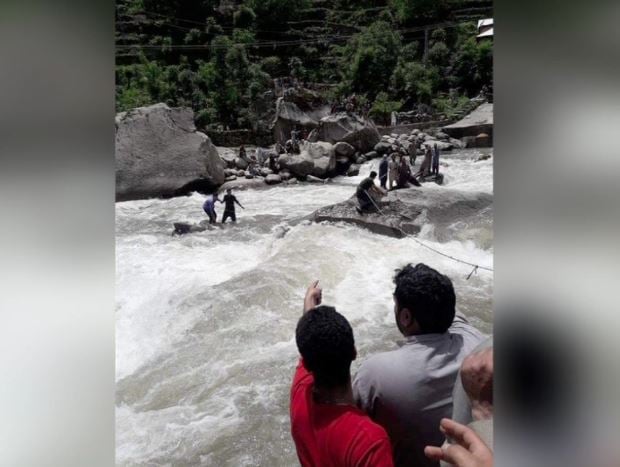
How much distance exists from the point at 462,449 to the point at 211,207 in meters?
1.76

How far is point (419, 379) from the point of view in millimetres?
2568

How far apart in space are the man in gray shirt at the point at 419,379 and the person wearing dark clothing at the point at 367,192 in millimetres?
619

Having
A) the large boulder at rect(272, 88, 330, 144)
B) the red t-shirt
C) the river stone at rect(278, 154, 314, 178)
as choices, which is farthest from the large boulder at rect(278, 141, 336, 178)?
the red t-shirt

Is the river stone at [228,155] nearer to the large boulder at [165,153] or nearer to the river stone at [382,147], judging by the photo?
the large boulder at [165,153]

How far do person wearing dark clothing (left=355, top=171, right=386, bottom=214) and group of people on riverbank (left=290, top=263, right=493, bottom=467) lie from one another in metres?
0.58

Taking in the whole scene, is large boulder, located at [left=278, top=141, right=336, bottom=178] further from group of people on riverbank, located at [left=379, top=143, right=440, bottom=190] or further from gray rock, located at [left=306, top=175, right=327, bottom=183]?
group of people on riverbank, located at [left=379, top=143, right=440, bottom=190]

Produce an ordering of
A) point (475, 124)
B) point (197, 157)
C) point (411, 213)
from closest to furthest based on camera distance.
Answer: point (475, 124) < point (411, 213) < point (197, 157)

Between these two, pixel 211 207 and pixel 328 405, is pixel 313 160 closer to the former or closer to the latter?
pixel 211 207

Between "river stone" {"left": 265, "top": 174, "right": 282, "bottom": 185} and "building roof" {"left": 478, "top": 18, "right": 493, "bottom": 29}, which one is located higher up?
"building roof" {"left": 478, "top": 18, "right": 493, "bottom": 29}

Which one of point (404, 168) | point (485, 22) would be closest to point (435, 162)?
point (404, 168)

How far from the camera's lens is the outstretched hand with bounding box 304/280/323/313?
114 inches

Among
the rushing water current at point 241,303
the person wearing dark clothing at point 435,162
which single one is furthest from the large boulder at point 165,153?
the person wearing dark clothing at point 435,162

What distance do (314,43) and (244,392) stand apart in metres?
1.82
